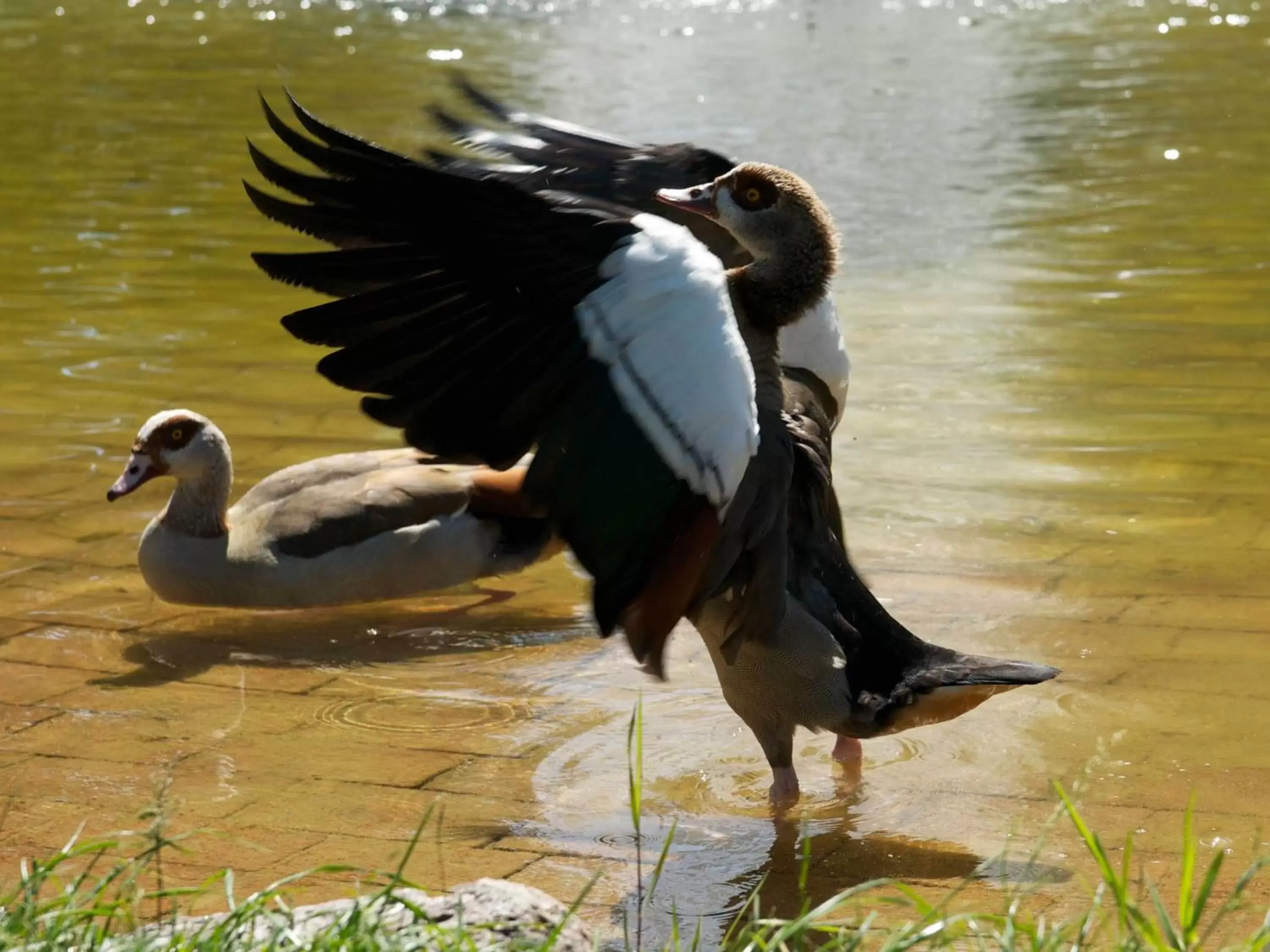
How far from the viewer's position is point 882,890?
4250 millimetres

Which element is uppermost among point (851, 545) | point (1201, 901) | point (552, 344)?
point (552, 344)

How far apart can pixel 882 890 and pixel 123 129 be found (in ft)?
47.3

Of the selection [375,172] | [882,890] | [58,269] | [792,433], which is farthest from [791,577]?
[58,269]

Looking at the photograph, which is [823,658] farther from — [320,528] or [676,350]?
[320,528]

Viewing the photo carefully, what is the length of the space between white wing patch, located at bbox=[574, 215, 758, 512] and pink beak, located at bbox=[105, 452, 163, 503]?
10.5ft

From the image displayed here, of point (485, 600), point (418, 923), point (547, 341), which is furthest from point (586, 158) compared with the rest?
point (418, 923)

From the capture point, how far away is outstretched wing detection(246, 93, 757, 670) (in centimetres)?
392

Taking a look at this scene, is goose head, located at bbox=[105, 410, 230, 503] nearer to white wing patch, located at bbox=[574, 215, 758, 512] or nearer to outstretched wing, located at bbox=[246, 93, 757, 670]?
outstretched wing, located at bbox=[246, 93, 757, 670]

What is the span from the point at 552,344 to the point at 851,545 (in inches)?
120

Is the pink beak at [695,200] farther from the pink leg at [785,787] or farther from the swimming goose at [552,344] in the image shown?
the pink leg at [785,787]

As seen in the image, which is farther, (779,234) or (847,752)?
(847,752)

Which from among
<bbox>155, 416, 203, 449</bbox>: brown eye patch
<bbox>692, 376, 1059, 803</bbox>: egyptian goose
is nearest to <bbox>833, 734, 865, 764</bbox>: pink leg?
<bbox>692, 376, 1059, 803</bbox>: egyptian goose

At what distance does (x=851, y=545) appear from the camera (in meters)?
6.88

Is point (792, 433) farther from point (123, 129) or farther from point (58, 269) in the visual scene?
point (123, 129)
